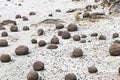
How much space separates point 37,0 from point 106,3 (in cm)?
615

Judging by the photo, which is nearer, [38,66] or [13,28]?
[38,66]

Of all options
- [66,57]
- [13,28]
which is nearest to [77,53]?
[66,57]

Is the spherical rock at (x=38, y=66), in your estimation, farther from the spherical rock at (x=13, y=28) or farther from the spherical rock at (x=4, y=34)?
the spherical rock at (x=13, y=28)

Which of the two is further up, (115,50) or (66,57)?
(115,50)

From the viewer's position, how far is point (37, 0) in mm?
20641

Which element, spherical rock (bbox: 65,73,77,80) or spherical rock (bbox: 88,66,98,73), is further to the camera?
spherical rock (bbox: 88,66,98,73)

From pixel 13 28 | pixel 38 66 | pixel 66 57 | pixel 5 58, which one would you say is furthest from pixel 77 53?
pixel 13 28

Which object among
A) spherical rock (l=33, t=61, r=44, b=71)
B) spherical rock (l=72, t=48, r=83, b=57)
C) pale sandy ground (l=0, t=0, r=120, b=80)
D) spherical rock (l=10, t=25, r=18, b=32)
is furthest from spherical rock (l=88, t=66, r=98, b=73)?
spherical rock (l=10, t=25, r=18, b=32)

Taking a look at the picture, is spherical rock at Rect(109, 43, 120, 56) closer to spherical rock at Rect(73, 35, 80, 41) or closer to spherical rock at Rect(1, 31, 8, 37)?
spherical rock at Rect(73, 35, 80, 41)

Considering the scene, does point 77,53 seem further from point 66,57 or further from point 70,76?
point 70,76

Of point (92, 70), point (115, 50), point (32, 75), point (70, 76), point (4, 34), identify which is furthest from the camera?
point (4, 34)

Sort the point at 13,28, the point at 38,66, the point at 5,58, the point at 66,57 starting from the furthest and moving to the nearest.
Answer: the point at 13,28
the point at 66,57
the point at 5,58
the point at 38,66

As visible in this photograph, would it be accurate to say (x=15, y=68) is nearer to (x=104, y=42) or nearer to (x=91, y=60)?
(x=91, y=60)

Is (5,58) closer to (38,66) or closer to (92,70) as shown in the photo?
(38,66)
